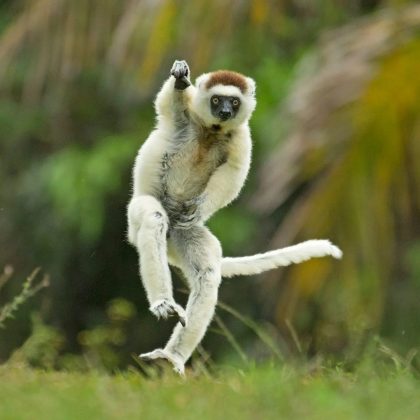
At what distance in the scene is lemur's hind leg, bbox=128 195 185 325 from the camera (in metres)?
6.84

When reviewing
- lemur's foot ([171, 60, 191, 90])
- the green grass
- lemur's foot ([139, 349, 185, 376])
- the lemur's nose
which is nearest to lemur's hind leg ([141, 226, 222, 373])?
lemur's foot ([139, 349, 185, 376])

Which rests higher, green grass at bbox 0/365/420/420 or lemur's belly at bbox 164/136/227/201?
lemur's belly at bbox 164/136/227/201

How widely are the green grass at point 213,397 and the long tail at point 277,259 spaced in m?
1.56

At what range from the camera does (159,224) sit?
714 cm

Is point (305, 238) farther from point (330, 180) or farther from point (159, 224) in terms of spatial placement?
point (159, 224)

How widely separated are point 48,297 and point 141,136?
6.42ft

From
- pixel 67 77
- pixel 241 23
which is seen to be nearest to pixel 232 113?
pixel 241 23

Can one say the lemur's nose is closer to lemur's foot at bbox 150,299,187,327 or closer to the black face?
the black face

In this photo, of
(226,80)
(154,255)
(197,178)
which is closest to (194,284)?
(154,255)

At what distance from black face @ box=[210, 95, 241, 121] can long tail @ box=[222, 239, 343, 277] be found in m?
0.75

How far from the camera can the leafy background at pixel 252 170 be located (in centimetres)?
968

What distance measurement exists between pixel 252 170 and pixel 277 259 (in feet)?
23.5

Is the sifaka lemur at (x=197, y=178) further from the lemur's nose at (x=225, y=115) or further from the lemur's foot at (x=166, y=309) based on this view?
the lemur's foot at (x=166, y=309)

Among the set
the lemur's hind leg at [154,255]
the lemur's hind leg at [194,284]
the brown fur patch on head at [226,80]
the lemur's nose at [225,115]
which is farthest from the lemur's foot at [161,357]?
the brown fur patch on head at [226,80]
